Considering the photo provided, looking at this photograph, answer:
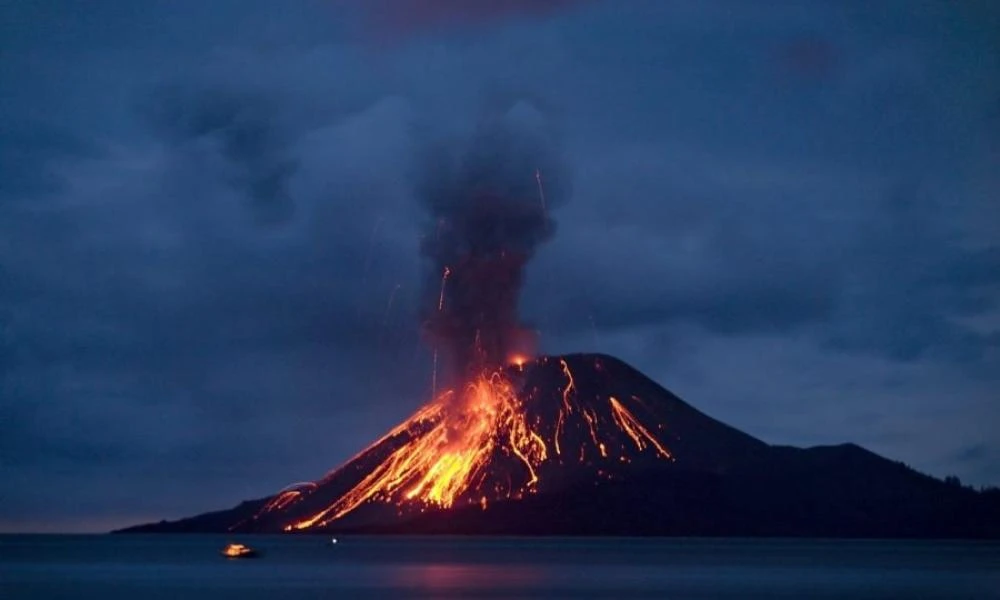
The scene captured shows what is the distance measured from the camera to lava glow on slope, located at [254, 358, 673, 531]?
600 feet

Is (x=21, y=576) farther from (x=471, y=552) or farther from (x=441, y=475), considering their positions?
(x=441, y=475)

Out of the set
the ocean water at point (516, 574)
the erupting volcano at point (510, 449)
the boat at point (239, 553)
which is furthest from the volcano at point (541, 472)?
the boat at point (239, 553)

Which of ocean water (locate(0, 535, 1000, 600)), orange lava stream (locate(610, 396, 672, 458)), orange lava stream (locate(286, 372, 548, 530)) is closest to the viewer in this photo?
ocean water (locate(0, 535, 1000, 600))

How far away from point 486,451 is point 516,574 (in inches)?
3548

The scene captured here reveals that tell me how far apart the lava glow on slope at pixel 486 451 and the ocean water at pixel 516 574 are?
28.5 m

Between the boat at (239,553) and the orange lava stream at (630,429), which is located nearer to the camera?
the boat at (239,553)

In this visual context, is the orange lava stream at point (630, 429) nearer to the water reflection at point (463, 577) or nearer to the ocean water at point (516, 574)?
the ocean water at point (516, 574)

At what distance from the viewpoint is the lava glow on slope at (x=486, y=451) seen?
600 ft

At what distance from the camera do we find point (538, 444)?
615 feet

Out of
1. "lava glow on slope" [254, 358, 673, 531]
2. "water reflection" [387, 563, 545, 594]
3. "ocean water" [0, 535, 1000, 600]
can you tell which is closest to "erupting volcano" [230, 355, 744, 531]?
"lava glow on slope" [254, 358, 673, 531]

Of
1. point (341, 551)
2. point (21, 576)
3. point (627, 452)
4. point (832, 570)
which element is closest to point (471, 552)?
point (341, 551)

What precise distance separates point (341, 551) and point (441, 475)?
133 ft

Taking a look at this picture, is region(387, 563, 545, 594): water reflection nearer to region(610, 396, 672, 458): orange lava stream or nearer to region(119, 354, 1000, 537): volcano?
region(119, 354, 1000, 537): volcano

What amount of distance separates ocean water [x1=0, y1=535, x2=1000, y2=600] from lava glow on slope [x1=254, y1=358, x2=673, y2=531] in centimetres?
2850
